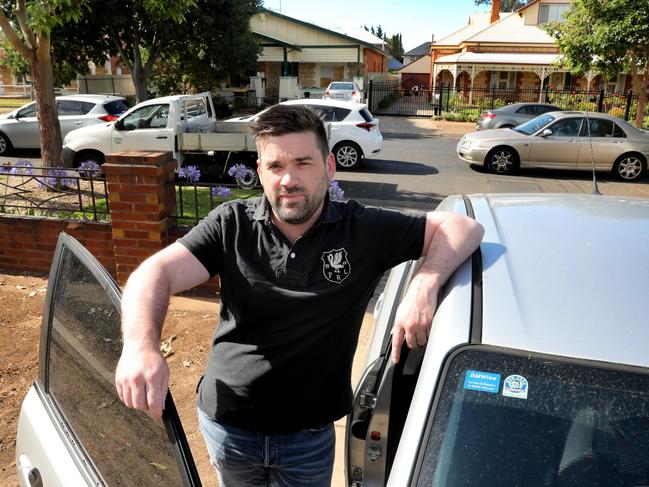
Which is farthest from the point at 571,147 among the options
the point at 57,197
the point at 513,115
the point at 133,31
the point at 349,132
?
the point at 133,31

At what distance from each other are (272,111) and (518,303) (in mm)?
1041

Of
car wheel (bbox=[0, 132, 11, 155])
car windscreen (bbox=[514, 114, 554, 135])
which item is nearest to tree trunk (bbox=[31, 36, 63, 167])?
car wheel (bbox=[0, 132, 11, 155])

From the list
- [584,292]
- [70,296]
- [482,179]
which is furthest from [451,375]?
[482,179]

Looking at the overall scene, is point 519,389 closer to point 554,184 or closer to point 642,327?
point 642,327

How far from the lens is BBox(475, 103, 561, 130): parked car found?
1767 cm

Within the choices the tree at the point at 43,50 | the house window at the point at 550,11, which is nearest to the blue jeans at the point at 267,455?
the tree at the point at 43,50

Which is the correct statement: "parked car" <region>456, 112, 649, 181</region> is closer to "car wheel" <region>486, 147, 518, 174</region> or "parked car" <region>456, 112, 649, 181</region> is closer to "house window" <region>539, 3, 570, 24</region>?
"car wheel" <region>486, 147, 518, 174</region>

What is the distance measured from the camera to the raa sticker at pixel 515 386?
132 centimetres

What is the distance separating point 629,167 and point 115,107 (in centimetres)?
1183

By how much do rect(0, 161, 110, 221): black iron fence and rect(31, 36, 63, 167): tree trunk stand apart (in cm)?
49

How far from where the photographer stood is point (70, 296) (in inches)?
71.9

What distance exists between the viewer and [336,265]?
1.83m

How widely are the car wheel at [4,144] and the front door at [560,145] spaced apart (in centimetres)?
1211

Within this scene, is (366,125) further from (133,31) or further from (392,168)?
(133,31)
